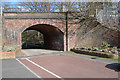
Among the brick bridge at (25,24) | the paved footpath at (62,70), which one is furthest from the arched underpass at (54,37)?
the paved footpath at (62,70)

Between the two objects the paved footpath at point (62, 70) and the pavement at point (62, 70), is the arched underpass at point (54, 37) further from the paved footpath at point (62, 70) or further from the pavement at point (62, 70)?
the paved footpath at point (62, 70)

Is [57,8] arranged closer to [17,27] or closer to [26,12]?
[26,12]

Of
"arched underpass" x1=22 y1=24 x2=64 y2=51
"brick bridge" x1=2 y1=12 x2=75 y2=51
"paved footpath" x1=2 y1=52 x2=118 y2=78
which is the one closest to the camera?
"paved footpath" x1=2 y1=52 x2=118 y2=78

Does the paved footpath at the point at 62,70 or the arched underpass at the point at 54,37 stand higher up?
the arched underpass at the point at 54,37

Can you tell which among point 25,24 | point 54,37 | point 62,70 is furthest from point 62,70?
point 54,37

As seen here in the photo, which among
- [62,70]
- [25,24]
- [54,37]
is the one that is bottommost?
[62,70]

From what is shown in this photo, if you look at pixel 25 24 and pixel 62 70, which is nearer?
pixel 62 70

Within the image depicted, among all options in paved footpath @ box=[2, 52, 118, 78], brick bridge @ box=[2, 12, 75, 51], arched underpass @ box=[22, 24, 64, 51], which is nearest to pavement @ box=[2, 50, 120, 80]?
paved footpath @ box=[2, 52, 118, 78]

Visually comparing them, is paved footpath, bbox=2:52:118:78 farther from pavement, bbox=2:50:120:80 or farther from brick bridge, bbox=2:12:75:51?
brick bridge, bbox=2:12:75:51

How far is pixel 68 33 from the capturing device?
16.1 m

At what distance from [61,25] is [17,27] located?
5439 mm

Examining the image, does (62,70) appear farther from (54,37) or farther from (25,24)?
(54,37)

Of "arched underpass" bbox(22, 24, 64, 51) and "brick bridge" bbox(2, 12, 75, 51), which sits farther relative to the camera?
"arched underpass" bbox(22, 24, 64, 51)

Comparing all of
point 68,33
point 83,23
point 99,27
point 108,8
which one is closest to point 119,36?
point 99,27
